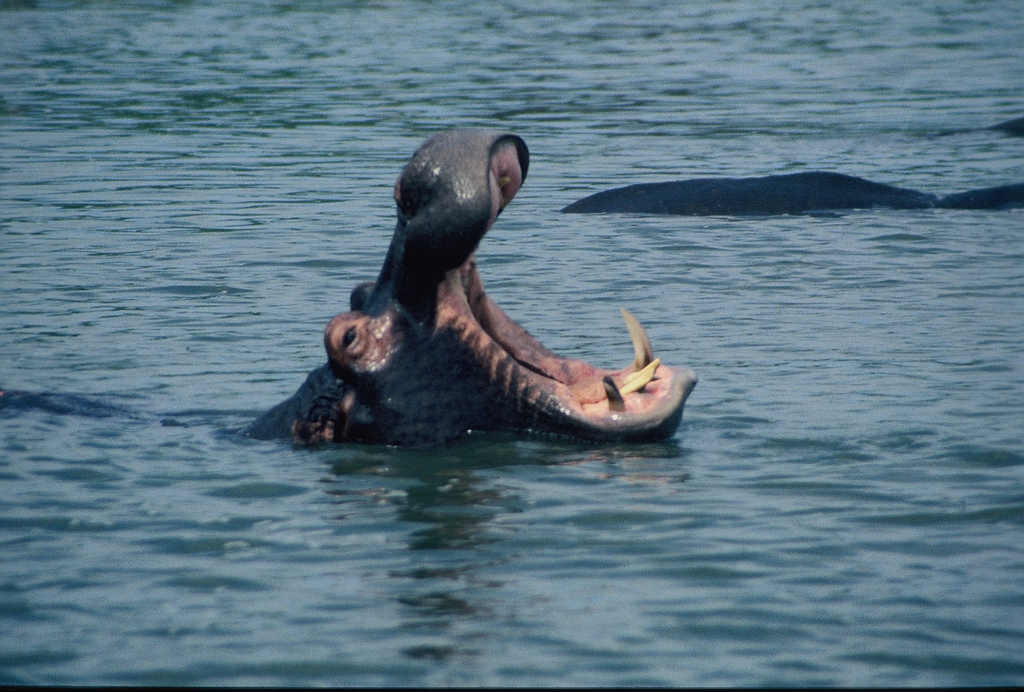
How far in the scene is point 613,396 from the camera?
5941mm

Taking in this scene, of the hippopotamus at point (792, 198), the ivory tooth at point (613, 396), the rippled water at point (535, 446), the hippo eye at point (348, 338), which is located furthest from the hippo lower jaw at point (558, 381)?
the hippopotamus at point (792, 198)

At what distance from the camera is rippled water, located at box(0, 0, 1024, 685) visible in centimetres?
463

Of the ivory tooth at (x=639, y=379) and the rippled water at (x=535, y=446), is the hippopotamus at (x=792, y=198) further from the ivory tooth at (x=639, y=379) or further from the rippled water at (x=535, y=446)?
the ivory tooth at (x=639, y=379)

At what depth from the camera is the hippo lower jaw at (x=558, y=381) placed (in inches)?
233

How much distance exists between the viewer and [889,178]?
49.3 feet

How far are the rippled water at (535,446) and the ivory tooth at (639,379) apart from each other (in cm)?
35

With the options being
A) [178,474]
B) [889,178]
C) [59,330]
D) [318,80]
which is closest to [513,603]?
[178,474]

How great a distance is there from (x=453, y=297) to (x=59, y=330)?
4.13 m

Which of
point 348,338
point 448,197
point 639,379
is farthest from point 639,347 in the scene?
point 348,338

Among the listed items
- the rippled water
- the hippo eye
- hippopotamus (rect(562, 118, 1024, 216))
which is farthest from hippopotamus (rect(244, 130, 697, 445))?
hippopotamus (rect(562, 118, 1024, 216))

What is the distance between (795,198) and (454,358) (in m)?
7.89

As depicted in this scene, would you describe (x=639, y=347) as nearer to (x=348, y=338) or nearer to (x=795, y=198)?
(x=348, y=338)

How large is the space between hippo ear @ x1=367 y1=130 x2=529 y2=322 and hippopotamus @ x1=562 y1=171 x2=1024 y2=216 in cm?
771

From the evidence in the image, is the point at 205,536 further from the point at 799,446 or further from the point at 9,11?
the point at 9,11
